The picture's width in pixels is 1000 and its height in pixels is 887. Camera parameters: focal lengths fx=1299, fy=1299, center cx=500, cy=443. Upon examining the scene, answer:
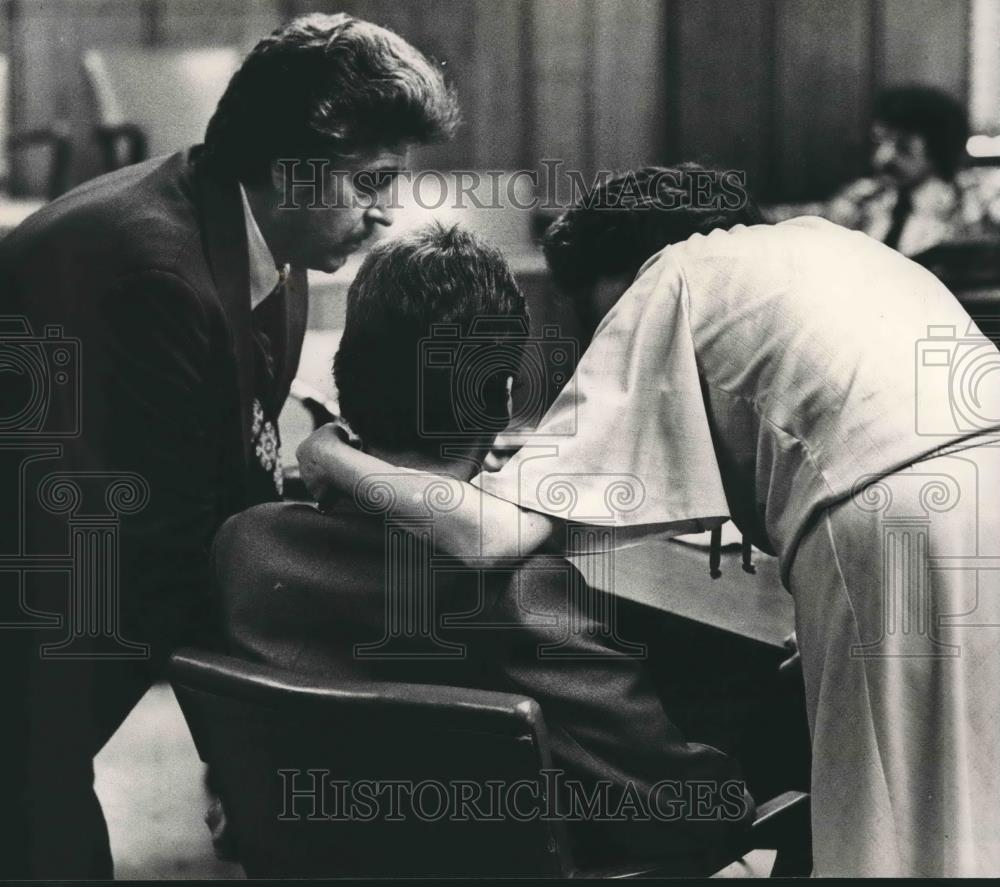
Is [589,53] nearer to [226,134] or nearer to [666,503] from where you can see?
[226,134]

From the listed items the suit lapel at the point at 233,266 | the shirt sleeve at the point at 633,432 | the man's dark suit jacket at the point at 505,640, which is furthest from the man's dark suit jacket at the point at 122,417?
the shirt sleeve at the point at 633,432

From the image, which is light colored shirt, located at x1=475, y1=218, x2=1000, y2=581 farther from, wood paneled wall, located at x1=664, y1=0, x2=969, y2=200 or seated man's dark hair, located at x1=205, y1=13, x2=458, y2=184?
seated man's dark hair, located at x1=205, y1=13, x2=458, y2=184

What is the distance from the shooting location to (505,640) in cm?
165

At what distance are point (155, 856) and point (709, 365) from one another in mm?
1173

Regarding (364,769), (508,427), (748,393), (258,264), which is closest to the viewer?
(364,769)

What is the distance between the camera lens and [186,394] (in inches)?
73.1

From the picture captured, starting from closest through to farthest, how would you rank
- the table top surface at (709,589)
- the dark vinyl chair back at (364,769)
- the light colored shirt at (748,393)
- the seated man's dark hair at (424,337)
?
the dark vinyl chair back at (364,769)
the light colored shirt at (748,393)
the seated man's dark hair at (424,337)
the table top surface at (709,589)

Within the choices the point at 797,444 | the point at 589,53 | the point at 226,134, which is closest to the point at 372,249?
the point at 226,134

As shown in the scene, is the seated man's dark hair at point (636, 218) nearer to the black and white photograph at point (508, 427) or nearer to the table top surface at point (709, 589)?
the black and white photograph at point (508, 427)

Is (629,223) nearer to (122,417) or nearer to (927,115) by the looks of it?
(927,115)

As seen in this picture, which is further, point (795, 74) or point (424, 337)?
point (795, 74)

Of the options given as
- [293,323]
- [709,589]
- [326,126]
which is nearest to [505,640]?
[709,589]

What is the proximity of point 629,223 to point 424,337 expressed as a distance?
1.11 ft

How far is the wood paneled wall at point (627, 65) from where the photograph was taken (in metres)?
1.87
